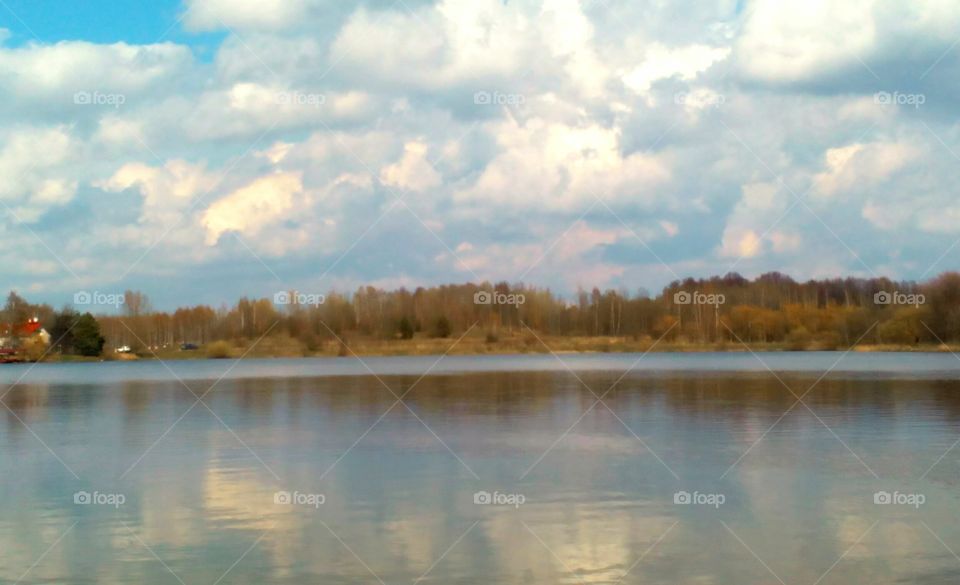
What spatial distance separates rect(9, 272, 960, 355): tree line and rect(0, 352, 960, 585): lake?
5014 centimetres

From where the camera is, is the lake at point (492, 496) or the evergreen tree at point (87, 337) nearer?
the lake at point (492, 496)

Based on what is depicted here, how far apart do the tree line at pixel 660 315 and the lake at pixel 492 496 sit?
50141 mm

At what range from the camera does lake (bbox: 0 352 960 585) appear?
12.3 metres

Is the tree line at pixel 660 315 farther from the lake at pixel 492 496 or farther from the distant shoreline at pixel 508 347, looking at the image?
the lake at pixel 492 496

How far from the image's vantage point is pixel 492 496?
16.7 meters

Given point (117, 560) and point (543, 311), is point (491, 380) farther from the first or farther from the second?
point (117, 560)

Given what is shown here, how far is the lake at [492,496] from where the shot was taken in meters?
12.3

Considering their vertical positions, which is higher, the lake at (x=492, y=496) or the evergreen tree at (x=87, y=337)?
the evergreen tree at (x=87, y=337)

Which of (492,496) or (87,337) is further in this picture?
(87,337)

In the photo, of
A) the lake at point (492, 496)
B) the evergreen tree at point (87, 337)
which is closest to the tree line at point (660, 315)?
the evergreen tree at point (87, 337)

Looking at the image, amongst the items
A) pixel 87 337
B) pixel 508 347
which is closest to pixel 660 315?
pixel 508 347

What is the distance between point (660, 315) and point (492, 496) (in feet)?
239

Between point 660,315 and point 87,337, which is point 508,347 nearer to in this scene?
point 660,315

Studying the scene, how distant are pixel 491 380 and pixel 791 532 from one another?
4241 centimetres
